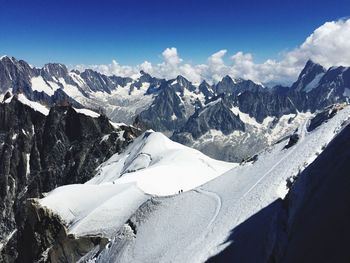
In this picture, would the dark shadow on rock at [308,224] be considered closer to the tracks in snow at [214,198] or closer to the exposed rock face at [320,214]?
the exposed rock face at [320,214]

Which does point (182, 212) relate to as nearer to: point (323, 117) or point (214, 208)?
point (214, 208)

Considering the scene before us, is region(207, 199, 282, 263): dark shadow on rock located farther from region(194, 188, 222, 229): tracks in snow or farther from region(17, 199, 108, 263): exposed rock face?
region(17, 199, 108, 263): exposed rock face

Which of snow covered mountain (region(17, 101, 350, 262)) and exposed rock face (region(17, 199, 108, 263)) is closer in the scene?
snow covered mountain (region(17, 101, 350, 262))

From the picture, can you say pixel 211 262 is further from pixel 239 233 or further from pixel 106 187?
pixel 106 187

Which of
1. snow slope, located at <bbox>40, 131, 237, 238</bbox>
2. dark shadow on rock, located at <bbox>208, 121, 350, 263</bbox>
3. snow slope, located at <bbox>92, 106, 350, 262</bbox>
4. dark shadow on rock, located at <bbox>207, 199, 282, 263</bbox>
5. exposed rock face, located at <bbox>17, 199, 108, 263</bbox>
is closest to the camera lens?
dark shadow on rock, located at <bbox>208, 121, 350, 263</bbox>

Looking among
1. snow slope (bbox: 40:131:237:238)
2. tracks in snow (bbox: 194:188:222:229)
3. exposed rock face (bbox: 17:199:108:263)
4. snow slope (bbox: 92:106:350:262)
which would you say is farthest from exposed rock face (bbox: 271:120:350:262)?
snow slope (bbox: 40:131:237:238)

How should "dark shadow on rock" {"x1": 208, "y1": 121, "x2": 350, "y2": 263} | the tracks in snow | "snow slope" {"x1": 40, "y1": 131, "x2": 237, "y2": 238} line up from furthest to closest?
"snow slope" {"x1": 40, "y1": 131, "x2": 237, "y2": 238} → the tracks in snow → "dark shadow on rock" {"x1": 208, "y1": 121, "x2": 350, "y2": 263}
